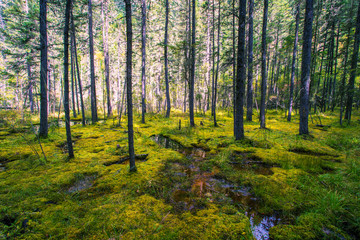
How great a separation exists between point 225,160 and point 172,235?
3658 mm

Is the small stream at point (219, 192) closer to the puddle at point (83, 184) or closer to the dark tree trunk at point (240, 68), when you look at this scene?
the dark tree trunk at point (240, 68)

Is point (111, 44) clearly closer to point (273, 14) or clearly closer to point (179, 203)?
point (273, 14)

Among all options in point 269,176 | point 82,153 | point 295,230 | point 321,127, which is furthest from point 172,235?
point 321,127

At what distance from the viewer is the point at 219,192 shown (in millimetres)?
3576

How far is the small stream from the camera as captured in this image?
2.68 metres

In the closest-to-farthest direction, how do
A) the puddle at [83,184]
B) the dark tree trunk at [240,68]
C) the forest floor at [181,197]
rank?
the forest floor at [181,197]
the puddle at [83,184]
the dark tree trunk at [240,68]

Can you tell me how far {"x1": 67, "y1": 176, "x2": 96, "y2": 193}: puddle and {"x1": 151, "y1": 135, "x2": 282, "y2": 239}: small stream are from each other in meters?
2.41

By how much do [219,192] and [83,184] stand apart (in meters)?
3.76

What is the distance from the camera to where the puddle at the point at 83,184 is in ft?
12.0

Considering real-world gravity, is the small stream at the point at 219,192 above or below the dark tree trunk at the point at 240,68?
below

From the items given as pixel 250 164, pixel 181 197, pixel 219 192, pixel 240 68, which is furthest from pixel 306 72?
pixel 181 197

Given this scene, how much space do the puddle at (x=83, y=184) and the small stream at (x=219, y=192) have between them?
241cm

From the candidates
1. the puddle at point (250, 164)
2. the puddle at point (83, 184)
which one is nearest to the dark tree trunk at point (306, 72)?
the puddle at point (250, 164)

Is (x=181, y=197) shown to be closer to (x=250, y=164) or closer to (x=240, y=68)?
(x=250, y=164)
